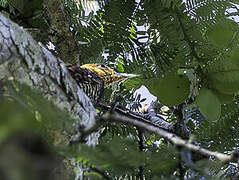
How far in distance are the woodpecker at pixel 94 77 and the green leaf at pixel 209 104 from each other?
13.4 inches

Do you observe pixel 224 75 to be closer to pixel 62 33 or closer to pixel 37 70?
pixel 37 70

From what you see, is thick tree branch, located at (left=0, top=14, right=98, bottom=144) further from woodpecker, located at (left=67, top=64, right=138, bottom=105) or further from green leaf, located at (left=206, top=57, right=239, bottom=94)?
woodpecker, located at (left=67, top=64, right=138, bottom=105)

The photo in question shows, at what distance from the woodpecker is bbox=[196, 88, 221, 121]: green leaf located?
13.4 inches

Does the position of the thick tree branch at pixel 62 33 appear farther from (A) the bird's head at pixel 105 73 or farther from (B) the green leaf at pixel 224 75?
(B) the green leaf at pixel 224 75

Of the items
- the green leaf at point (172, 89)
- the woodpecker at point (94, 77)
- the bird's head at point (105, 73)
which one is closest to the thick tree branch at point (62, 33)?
the woodpecker at point (94, 77)

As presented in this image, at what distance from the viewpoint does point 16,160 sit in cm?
18

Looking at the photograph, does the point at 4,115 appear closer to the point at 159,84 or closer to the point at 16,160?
the point at 16,160

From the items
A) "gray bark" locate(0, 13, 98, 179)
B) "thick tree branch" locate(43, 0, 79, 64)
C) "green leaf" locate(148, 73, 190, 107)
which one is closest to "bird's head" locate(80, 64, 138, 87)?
"thick tree branch" locate(43, 0, 79, 64)

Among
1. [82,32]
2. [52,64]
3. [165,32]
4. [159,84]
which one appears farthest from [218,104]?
[82,32]

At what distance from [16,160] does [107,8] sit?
966mm

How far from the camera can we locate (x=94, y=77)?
133 centimetres

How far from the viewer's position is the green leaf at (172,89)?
→ 897 mm

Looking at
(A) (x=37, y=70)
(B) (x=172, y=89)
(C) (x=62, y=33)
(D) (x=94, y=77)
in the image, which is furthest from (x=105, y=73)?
(A) (x=37, y=70)

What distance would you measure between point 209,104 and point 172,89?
0.34ft
